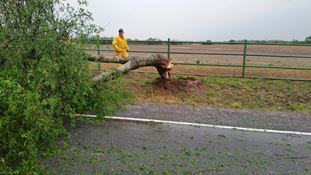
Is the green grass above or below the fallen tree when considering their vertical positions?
below

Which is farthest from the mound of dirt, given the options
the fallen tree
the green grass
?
the fallen tree

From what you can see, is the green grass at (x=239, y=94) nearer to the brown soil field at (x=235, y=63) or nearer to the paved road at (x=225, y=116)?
the paved road at (x=225, y=116)

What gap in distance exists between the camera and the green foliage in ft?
9.91

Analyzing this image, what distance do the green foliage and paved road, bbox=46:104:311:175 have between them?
48 centimetres

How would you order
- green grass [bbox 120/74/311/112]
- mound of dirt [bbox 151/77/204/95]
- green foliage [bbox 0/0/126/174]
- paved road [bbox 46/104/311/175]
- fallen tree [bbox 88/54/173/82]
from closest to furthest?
green foliage [bbox 0/0/126/174] → paved road [bbox 46/104/311/175] → fallen tree [bbox 88/54/173/82] → green grass [bbox 120/74/311/112] → mound of dirt [bbox 151/77/204/95]

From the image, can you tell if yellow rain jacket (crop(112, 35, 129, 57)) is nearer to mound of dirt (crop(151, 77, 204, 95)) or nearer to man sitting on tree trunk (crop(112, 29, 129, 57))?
man sitting on tree trunk (crop(112, 29, 129, 57))

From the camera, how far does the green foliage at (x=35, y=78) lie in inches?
119

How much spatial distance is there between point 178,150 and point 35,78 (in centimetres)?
217

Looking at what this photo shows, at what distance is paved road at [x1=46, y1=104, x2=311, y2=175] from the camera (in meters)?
3.72

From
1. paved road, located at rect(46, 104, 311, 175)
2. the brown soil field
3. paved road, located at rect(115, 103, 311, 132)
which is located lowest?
paved road, located at rect(46, 104, 311, 175)

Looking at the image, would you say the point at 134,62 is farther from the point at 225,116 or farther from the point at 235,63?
the point at 235,63

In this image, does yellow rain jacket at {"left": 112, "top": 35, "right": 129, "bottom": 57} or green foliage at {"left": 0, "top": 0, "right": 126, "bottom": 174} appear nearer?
green foliage at {"left": 0, "top": 0, "right": 126, "bottom": 174}

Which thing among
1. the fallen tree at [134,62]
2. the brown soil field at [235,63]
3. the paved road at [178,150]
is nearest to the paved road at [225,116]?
the paved road at [178,150]

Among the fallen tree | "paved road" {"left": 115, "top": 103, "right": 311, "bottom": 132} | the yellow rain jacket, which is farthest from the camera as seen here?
the yellow rain jacket
